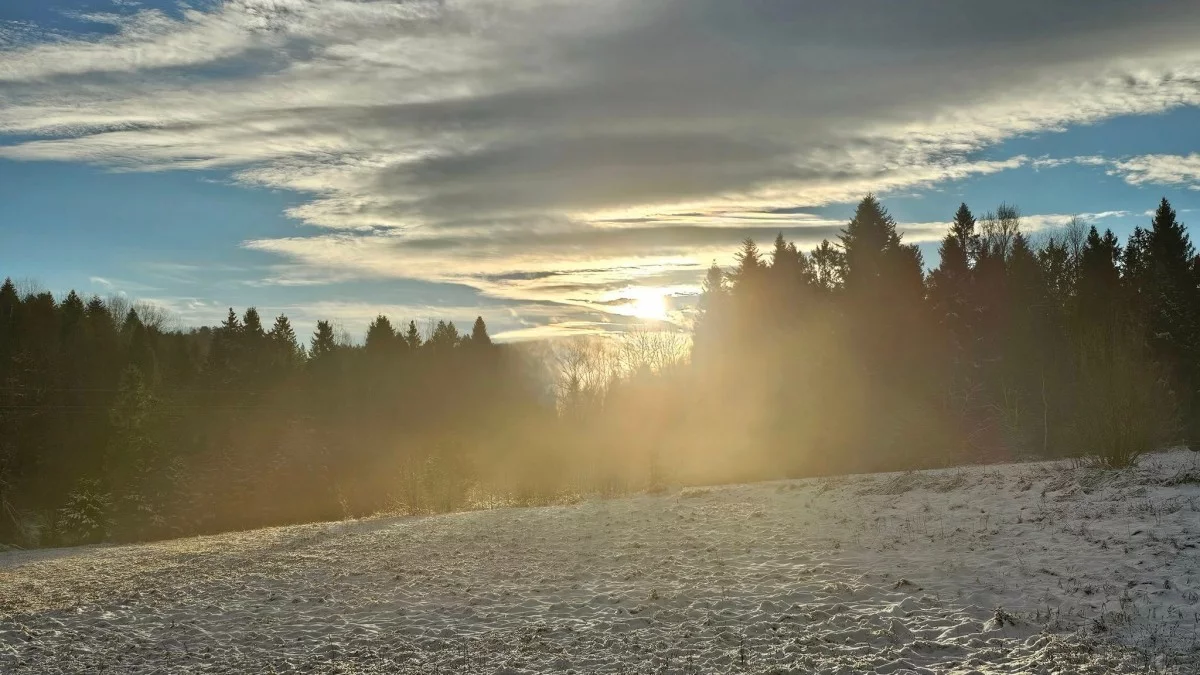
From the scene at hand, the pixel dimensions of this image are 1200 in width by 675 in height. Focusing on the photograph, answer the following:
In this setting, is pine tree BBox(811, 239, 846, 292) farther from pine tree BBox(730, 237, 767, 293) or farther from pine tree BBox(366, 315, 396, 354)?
pine tree BBox(366, 315, 396, 354)

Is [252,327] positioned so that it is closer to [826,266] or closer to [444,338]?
[444,338]

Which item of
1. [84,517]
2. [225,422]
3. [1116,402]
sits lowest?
[84,517]

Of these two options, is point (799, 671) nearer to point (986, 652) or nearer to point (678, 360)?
point (986, 652)

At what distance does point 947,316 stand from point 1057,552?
41.8 meters

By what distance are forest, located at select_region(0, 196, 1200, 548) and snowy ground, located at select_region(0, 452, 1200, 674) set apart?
1641 cm

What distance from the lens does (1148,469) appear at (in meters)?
18.4

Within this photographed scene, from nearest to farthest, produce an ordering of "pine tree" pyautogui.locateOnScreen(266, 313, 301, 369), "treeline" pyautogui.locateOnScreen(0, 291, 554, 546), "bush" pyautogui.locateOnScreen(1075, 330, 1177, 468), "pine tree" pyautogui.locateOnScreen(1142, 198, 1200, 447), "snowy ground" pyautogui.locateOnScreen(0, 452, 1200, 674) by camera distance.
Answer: "snowy ground" pyautogui.locateOnScreen(0, 452, 1200, 674)
"bush" pyautogui.locateOnScreen(1075, 330, 1177, 468)
"pine tree" pyautogui.locateOnScreen(1142, 198, 1200, 447)
"treeline" pyautogui.locateOnScreen(0, 291, 554, 546)
"pine tree" pyautogui.locateOnScreen(266, 313, 301, 369)

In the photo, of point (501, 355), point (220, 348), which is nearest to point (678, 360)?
point (501, 355)

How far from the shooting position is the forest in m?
47.2

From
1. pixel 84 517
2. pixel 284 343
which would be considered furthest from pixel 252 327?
pixel 84 517

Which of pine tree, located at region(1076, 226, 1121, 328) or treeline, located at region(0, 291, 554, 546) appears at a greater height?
pine tree, located at region(1076, 226, 1121, 328)

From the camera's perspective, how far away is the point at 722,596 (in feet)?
45.8

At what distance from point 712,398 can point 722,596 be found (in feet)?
157

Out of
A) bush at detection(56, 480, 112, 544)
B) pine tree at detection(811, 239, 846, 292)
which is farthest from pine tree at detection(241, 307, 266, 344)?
pine tree at detection(811, 239, 846, 292)
